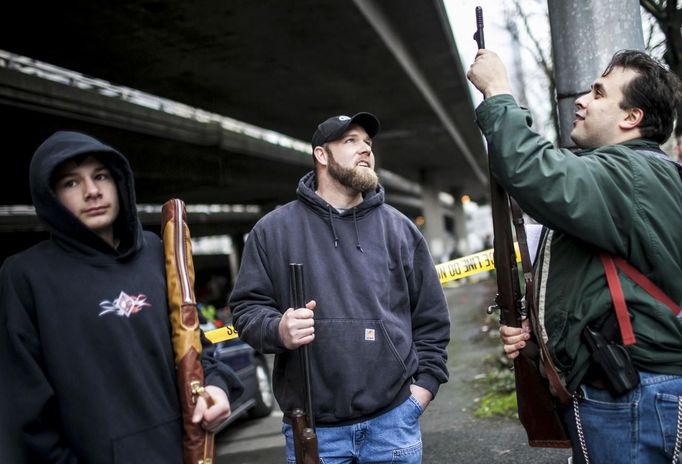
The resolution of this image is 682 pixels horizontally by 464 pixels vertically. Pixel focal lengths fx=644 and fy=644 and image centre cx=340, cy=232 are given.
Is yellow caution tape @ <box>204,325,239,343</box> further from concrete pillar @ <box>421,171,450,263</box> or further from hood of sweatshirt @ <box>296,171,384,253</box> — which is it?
concrete pillar @ <box>421,171,450,263</box>

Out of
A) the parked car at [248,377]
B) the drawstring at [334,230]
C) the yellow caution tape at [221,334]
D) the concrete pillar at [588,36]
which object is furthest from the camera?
the parked car at [248,377]

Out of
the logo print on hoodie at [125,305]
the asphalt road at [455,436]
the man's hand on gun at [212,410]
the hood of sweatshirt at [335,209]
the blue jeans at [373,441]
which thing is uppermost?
the hood of sweatshirt at [335,209]

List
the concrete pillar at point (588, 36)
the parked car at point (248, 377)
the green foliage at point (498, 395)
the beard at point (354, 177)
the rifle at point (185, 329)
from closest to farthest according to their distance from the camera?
the rifle at point (185, 329)
the beard at point (354, 177)
the concrete pillar at point (588, 36)
the green foliage at point (498, 395)
the parked car at point (248, 377)

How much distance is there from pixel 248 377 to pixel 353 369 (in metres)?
5.27

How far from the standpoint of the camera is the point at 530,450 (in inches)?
212

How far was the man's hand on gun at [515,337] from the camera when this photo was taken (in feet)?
8.35

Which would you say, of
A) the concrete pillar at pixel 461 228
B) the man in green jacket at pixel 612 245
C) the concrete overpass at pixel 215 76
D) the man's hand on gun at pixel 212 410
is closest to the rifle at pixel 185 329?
the man's hand on gun at pixel 212 410

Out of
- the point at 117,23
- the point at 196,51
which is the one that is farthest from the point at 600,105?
the point at 196,51

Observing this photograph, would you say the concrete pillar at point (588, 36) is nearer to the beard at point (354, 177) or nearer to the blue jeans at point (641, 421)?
the beard at point (354, 177)

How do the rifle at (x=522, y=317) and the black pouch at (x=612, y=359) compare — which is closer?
the black pouch at (x=612, y=359)

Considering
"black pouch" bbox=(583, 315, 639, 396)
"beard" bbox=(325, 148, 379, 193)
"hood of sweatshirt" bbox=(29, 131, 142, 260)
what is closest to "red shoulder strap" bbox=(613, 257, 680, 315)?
"black pouch" bbox=(583, 315, 639, 396)

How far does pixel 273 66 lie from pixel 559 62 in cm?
1310

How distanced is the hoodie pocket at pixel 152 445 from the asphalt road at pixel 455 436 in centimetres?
368

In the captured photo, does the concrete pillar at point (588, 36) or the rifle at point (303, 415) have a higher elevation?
the concrete pillar at point (588, 36)
